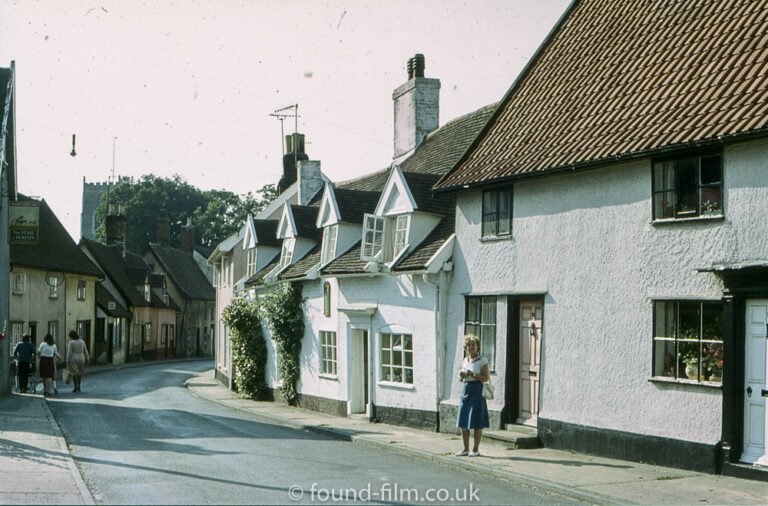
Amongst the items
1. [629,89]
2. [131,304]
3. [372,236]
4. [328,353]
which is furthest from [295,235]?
[131,304]

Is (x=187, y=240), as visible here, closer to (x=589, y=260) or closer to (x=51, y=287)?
(x=51, y=287)

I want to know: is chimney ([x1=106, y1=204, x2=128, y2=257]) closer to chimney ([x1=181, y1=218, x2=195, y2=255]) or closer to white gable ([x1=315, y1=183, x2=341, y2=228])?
chimney ([x1=181, y1=218, x2=195, y2=255])

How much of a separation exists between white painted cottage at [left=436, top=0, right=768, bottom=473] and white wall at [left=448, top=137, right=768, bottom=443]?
0.10ft

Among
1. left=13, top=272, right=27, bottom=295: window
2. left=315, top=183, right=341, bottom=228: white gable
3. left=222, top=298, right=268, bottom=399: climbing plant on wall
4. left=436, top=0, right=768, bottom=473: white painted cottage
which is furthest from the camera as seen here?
left=13, top=272, right=27, bottom=295: window

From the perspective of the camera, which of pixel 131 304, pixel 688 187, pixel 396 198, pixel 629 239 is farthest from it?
pixel 131 304

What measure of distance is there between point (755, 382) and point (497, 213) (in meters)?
6.47

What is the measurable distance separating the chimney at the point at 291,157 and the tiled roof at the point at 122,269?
1793 centimetres

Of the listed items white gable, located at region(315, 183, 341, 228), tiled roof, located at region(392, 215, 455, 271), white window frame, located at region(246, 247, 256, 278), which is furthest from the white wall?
white window frame, located at region(246, 247, 256, 278)

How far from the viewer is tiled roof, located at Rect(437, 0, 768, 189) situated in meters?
13.0

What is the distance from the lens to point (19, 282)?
38281 mm

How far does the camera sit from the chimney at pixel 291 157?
4032 cm

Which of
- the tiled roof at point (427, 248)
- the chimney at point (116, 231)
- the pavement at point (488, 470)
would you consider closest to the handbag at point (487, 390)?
the pavement at point (488, 470)

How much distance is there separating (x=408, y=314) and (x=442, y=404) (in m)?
2.34

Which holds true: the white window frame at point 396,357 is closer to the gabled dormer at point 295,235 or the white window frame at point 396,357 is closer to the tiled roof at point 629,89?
the tiled roof at point 629,89
